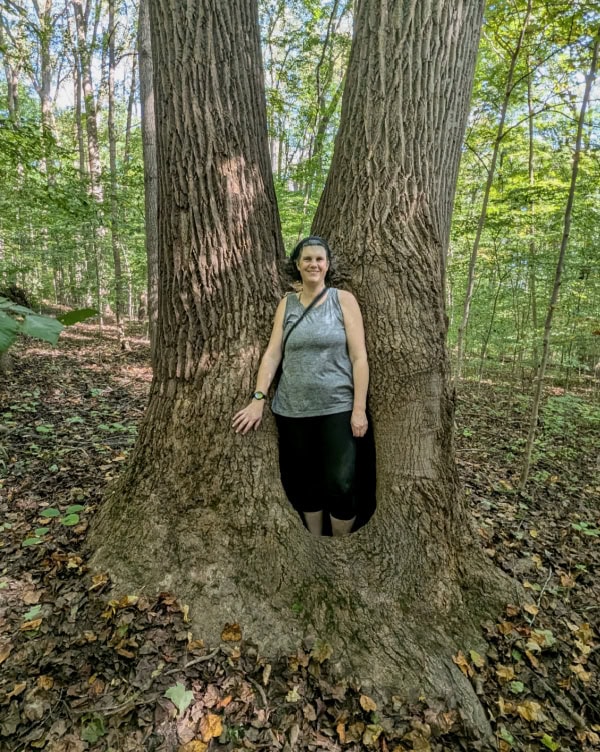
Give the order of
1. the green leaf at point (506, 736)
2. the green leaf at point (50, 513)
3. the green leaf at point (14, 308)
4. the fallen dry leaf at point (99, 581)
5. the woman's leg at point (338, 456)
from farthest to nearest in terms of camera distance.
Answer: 1. the green leaf at point (50, 513)
2. the woman's leg at point (338, 456)
3. the fallen dry leaf at point (99, 581)
4. the green leaf at point (506, 736)
5. the green leaf at point (14, 308)

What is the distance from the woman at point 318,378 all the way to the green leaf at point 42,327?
1.50m

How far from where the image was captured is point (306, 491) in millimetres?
2805

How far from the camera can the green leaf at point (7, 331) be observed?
1.00 m

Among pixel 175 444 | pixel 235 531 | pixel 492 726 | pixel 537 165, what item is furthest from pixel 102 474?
pixel 537 165

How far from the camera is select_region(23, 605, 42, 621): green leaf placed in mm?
2238

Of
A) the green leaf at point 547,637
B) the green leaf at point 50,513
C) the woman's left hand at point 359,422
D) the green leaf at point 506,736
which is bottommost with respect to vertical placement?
the green leaf at point 506,736

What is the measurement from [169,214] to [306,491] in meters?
1.96

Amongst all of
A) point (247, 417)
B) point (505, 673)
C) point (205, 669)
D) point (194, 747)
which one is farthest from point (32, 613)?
point (505, 673)

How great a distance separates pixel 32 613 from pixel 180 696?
0.97 metres

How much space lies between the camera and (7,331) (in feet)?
3.48

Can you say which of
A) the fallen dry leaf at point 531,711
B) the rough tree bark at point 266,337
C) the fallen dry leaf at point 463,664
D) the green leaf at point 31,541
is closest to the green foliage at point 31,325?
the rough tree bark at point 266,337

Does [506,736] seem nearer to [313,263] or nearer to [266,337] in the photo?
[266,337]

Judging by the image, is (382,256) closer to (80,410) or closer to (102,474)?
(102,474)

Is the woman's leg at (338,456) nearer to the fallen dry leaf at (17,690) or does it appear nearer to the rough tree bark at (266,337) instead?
the rough tree bark at (266,337)
